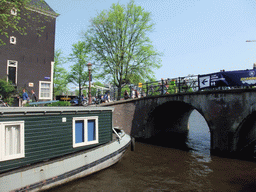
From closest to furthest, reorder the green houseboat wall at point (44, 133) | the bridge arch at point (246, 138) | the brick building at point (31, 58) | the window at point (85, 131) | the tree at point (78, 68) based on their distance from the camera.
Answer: the green houseboat wall at point (44, 133) < the window at point (85, 131) < the bridge arch at point (246, 138) < the brick building at point (31, 58) < the tree at point (78, 68)

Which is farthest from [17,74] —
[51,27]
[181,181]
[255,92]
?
[255,92]

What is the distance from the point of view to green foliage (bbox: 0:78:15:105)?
15.0 meters

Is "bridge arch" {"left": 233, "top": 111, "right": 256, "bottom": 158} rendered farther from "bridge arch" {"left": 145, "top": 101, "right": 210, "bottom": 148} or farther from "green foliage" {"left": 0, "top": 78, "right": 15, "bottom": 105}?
"green foliage" {"left": 0, "top": 78, "right": 15, "bottom": 105}

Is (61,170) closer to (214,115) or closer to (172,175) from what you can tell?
(172,175)

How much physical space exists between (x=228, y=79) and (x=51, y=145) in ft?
30.9

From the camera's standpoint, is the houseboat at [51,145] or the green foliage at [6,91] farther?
the green foliage at [6,91]

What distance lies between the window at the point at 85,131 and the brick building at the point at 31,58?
11.5 m

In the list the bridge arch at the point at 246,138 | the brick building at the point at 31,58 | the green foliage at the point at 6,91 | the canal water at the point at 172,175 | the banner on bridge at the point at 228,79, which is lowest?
the canal water at the point at 172,175

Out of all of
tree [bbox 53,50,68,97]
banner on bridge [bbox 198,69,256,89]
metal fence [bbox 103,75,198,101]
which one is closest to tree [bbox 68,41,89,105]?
tree [bbox 53,50,68,97]

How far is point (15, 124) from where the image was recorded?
5965 millimetres

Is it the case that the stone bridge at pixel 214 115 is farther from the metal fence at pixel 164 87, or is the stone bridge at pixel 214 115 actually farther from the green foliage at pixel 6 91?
the green foliage at pixel 6 91

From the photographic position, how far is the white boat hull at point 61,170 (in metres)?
5.61

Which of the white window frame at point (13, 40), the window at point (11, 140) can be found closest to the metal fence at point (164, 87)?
the white window frame at point (13, 40)

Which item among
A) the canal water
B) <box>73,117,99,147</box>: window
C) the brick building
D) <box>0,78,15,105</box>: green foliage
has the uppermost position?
the brick building
